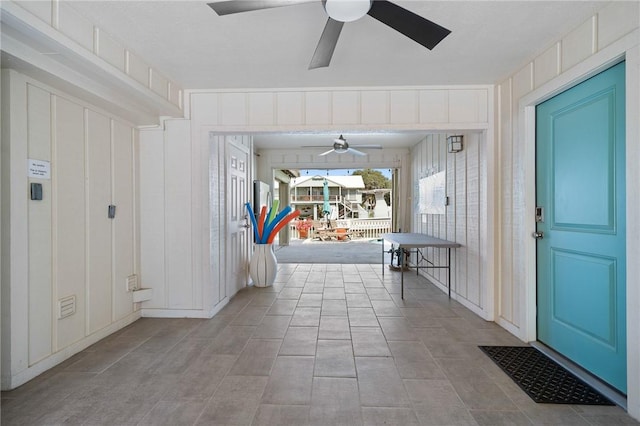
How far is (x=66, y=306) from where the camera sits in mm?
2588

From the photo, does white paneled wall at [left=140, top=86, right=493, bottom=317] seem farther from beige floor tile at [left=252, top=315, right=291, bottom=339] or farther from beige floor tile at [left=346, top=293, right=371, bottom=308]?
beige floor tile at [left=346, top=293, right=371, bottom=308]

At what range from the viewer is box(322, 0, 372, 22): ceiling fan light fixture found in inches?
66.8

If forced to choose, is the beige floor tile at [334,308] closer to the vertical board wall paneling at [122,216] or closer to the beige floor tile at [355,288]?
the beige floor tile at [355,288]

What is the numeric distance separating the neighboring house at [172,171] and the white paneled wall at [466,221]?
3 centimetres

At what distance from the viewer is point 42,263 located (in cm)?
238

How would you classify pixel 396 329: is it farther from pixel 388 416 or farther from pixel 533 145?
pixel 533 145

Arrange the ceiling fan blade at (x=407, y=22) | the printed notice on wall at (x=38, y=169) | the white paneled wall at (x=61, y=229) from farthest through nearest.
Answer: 1. the printed notice on wall at (x=38, y=169)
2. the white paneled wall at (x=61, y=229)
3. the ceiling fan blade at (x=407, y=22)

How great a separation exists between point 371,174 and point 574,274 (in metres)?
25.1

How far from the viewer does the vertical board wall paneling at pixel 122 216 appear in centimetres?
321

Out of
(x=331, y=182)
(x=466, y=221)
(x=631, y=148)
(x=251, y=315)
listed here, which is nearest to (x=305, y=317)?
(x=251, y=315)

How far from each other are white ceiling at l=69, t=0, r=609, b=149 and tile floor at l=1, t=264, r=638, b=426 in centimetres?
253

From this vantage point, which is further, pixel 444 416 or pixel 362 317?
pixel 362 317

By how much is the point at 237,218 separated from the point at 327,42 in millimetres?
3176

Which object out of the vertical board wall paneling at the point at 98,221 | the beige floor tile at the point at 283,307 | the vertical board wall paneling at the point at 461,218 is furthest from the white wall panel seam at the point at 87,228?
the vertical board wall paneling at the point at 461,218
